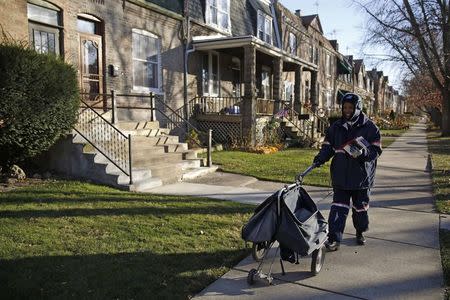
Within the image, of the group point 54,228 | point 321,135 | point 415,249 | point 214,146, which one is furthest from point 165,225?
point 321,135

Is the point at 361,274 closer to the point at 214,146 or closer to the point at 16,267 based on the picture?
the point at 16,267

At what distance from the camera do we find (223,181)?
30.4 ft

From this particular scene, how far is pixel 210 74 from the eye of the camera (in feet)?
56.2

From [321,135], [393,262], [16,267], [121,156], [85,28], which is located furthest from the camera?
[321,135]

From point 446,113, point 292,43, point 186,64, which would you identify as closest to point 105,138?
point 186,64

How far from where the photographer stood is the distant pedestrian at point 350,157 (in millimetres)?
4633

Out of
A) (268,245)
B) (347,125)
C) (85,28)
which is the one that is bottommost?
(268,245)

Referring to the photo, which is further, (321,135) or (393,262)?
(321,135)

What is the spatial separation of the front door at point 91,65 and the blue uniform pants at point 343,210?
7971mm

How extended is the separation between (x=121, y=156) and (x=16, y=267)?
4676mm

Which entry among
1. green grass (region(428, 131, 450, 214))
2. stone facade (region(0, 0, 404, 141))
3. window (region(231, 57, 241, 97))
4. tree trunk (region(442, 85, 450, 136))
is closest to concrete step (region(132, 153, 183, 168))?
stone facade (region(0, 0, 404, 141))

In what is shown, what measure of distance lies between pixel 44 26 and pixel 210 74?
803 centimetres

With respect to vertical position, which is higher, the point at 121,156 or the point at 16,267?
the point at 121,156

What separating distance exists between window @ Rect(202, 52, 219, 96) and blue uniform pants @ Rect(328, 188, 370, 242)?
12347 mm
